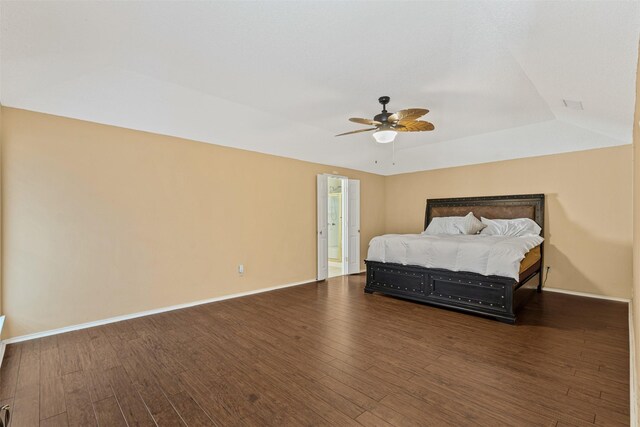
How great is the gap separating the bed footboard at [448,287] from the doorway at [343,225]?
127cm

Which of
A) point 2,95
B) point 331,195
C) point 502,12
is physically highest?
point 502,12

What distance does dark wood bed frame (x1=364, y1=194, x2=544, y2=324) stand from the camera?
3.57m

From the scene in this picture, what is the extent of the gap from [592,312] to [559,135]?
2.70 meters

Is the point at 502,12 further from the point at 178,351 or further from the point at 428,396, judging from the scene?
the point at 178,351

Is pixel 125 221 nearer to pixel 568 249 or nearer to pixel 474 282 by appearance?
pixel 474 282

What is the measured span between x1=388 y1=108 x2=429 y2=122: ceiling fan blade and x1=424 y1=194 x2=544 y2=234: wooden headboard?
3.41 meters

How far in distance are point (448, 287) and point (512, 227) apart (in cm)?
206

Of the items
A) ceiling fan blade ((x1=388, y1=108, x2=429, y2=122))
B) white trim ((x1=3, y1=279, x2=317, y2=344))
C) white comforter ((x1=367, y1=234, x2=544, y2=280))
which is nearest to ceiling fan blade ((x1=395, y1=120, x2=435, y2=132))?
ceiling fan blade ((x1=388, y1=108, x2=429, y2=122))

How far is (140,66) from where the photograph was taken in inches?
114

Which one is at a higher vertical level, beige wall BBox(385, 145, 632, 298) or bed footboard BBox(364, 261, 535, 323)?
beige wall BBox(385, 145, 632, 298)

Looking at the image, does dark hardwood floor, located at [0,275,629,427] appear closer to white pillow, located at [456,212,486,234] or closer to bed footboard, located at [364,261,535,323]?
bed footboard, located at [364,261,535,323]

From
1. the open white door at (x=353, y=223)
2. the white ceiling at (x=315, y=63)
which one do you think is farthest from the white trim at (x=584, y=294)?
the open white door at (x=353, y=223)

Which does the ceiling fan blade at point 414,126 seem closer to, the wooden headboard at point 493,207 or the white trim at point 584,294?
the wooden headboard at point 493,207

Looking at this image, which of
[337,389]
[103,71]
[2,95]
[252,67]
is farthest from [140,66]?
[337,389]
